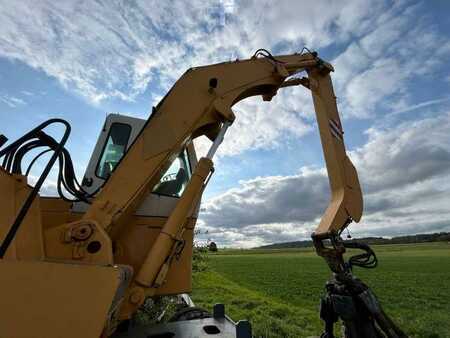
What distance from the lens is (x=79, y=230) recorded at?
3.19 meters

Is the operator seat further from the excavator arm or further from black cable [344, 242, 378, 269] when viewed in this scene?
black cable [344, 242, 378, 269]

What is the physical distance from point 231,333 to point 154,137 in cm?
245

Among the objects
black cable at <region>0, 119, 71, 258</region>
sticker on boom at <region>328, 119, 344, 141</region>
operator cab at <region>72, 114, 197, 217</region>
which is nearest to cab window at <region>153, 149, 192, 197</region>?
operator cab at <region>72, 114, 197, 217</region>

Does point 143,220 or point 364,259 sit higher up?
point 143,220

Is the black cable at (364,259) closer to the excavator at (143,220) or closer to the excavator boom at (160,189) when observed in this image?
the excavator at (143,220)

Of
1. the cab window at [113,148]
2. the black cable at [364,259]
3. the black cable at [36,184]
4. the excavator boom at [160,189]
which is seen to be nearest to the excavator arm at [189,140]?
the excavator boom at [160,189]

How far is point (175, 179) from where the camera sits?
15.1 feet

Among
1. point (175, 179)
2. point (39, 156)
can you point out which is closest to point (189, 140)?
point (175, 179)

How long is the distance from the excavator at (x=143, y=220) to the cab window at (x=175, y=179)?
0.02m

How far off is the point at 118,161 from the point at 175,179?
2.63ft

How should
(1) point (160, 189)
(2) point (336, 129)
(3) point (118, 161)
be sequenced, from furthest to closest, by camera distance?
(2) point (336, 129), (1) point (160, 189), (3) point (118, 161)

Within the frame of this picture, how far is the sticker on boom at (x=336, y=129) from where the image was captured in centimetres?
482

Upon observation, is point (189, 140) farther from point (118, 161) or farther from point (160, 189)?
point (118, 161)

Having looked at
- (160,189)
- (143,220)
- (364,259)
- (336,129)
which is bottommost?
(364,259)
